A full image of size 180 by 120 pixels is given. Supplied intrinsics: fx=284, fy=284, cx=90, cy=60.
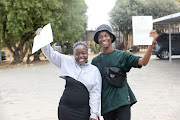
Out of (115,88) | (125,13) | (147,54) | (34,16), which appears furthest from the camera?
(125,13)

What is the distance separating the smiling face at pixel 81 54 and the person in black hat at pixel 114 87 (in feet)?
0.50

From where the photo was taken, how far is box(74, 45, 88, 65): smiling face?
2.92 metres

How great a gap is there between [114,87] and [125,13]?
102ft

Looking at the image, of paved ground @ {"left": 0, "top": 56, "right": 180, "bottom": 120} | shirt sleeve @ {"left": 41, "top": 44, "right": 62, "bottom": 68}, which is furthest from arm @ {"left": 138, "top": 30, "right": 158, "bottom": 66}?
paved ground @ {"left": 0, "top": 56, "right": 180, "bottom": 120}

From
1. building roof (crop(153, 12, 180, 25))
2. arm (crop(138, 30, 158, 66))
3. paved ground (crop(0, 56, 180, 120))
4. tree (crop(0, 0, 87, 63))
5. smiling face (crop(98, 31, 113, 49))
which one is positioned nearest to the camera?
arm (crop(138, 30, 158, 66))

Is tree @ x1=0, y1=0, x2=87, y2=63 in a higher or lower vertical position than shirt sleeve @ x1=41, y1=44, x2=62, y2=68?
higher

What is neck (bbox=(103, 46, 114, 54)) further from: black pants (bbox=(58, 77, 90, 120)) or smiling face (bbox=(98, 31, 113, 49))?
black pants (bbox=(58, 77, 90, 120))

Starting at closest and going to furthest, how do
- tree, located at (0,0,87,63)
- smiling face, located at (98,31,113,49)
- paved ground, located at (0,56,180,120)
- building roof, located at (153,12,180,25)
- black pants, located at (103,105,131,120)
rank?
black pants, located at (103,105,131,120)
smiling face, located at (98,31,113,49)
paved ground, located at (0,56,180,120)
building roof, located at (153,12,180,25)
tree, located at (0,0,87,63)

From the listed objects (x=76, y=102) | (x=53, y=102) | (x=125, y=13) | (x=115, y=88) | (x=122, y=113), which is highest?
(x=125, y=13)

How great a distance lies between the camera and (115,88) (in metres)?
2.90

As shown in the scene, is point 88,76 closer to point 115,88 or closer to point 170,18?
point 115,88

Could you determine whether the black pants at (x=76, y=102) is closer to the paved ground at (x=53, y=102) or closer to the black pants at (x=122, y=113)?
the black pants at (x=122, y=113)

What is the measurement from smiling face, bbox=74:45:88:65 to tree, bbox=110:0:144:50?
30.5 m

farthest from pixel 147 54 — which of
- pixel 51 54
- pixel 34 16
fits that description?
pixel 34 16
